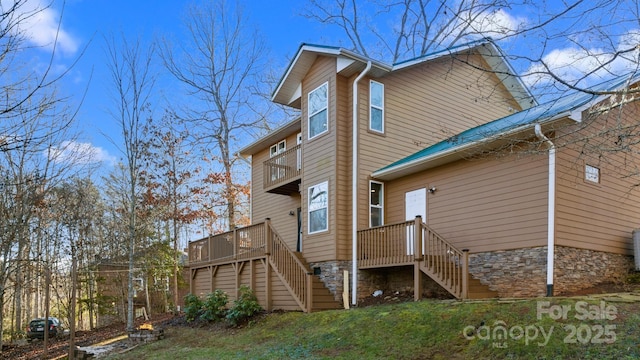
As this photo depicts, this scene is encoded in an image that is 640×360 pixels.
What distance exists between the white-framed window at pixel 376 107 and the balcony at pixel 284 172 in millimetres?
2629

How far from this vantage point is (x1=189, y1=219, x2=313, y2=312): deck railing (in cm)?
1261

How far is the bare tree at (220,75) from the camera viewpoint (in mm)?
26516

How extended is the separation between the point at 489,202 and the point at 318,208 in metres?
4.66

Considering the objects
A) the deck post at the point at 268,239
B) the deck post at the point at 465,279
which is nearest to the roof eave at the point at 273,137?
the deck post at the point at 268,239

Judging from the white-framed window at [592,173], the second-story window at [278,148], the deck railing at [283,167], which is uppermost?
the second-story window at [278,148]

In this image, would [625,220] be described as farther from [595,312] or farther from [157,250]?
[157,250]

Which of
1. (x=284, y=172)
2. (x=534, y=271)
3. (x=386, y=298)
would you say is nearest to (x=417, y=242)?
(x=386, y=298)

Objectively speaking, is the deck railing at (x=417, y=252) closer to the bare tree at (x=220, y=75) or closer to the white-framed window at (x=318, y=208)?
the white-framed window at (x=318, y=208)

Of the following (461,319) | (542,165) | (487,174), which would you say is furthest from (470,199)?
(461,319)

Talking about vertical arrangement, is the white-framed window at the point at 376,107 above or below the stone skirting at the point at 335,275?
above

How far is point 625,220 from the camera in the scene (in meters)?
11.9

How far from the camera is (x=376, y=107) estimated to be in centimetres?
1370

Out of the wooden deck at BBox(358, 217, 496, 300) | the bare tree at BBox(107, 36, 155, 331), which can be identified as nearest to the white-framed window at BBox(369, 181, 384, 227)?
the wooden deck at BBox(358, 217, 496, 300)

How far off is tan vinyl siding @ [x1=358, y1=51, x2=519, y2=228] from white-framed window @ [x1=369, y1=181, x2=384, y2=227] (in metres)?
0.27
